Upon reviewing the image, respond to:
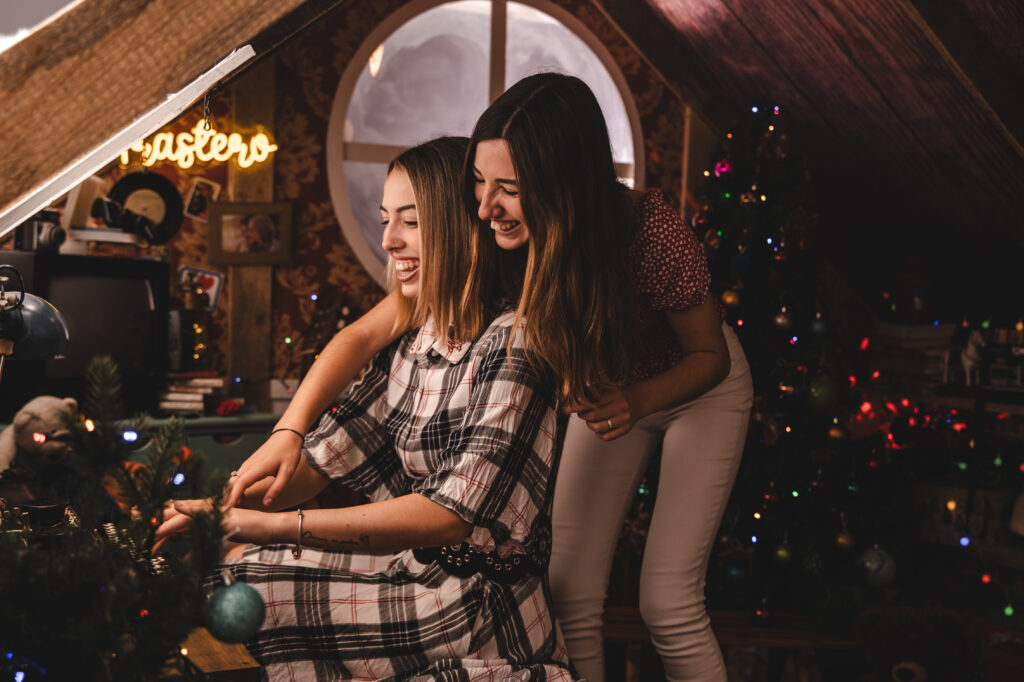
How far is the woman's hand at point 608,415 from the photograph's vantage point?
1401 mm

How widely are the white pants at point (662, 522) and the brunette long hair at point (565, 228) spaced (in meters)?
0.44

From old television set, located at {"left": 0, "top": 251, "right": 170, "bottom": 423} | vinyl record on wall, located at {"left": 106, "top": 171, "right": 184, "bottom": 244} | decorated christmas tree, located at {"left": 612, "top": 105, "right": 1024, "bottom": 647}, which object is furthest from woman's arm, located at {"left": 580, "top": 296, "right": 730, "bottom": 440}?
vinyl record on wall, located at {"left": 106, "top": 171, "right": 184, "bottom": 244}

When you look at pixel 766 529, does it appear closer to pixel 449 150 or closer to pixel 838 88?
pixel 838 88

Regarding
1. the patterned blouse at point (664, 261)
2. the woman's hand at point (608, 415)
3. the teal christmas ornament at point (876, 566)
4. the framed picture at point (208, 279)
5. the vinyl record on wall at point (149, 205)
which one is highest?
the vinyl record on wall at point (149, 205)

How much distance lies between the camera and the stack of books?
11.7 ft

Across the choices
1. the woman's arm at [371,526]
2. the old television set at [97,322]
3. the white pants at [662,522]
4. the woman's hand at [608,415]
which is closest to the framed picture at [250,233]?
the old television set at [97,322]

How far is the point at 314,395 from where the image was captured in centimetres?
147

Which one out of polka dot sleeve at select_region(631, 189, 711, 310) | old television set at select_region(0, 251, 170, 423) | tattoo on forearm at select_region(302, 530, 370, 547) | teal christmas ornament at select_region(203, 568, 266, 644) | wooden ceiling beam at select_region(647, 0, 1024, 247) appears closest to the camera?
teal christmas ornament at select_region(203, 568, 266, 644)

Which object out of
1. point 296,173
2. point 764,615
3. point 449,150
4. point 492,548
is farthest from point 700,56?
point 492,548

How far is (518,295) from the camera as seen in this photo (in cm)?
150

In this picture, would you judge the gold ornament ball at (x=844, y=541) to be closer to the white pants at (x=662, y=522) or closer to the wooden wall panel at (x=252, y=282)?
the white pants at (x=662, y=522)

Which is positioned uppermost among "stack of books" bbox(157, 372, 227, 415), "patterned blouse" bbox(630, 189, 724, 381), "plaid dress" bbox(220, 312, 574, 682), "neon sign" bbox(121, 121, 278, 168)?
"neon sign" bbox(121, 121, 278, 168)

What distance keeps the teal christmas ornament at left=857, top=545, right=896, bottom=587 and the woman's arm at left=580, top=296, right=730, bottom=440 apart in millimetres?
1647

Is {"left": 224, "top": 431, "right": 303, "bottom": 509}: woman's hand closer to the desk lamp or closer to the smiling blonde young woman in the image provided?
the smiling blonde young woman
